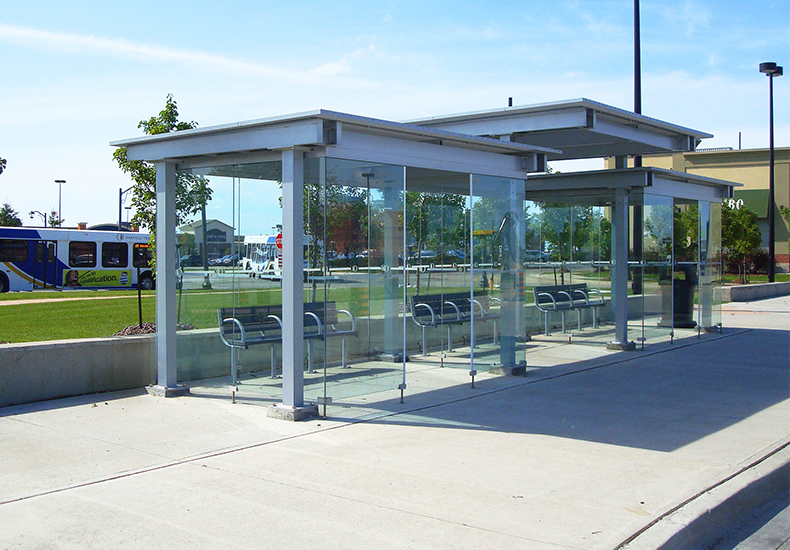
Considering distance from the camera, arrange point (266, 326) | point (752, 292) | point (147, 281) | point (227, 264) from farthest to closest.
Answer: point (147, 281), point (752, 292), point (266, 326), point (227, 264)

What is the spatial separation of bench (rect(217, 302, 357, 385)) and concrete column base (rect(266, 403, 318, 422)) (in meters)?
1.04

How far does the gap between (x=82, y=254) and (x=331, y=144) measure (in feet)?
87.0

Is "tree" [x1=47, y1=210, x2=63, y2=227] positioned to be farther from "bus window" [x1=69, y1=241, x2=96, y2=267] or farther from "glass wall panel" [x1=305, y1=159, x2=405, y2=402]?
"glass wall panel" [x1=305, y1=159, x2=405, y2=402]

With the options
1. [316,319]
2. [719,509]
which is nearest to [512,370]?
[316,319]

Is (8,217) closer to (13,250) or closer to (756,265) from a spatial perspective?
(13,250)

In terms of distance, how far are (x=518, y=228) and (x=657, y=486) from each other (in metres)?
5.38

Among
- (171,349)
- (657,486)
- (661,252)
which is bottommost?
(657,486)

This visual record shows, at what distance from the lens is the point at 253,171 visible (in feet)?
30.5

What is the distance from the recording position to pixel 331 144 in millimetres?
7527

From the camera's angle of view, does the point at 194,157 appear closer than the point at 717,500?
No

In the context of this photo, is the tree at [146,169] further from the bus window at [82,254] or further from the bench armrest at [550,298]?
the bus window at [82,254]

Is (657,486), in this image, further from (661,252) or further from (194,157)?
(661,252)

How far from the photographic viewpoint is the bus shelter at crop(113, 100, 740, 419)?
8016 mm

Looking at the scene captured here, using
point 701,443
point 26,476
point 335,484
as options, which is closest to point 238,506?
point 335,484
